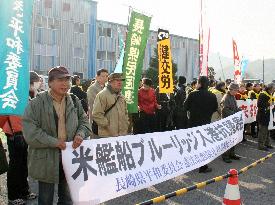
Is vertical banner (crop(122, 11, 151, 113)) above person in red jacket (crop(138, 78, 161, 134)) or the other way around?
above

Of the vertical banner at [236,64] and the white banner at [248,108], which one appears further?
the vertical banner at [236,64]

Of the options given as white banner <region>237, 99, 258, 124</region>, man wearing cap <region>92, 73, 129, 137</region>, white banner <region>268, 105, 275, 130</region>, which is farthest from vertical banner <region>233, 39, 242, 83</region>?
man wearing cap <region>92, 73, 129, 137</region>

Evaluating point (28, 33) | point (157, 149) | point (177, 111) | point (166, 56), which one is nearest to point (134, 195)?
point (157, 149)

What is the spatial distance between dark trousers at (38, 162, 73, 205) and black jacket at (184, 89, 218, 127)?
437 cm

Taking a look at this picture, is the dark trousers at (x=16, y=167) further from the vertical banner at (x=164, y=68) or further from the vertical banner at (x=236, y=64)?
the vertical banner at (x=236, y=64)

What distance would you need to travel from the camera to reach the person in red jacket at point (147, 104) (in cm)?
976

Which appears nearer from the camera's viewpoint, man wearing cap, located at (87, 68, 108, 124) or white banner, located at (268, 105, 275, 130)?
man wearing cap, located at (87, 68, 108, 124)

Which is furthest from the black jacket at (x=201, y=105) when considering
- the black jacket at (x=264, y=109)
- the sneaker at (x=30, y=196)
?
the sneaker at (x=30, y=196)

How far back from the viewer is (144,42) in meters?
7.96

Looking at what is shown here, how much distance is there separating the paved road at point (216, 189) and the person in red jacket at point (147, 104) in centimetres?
228

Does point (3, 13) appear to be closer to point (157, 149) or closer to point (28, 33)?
point (28, 33)

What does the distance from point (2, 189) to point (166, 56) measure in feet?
17.2

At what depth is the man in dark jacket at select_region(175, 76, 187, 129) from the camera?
38.6ft

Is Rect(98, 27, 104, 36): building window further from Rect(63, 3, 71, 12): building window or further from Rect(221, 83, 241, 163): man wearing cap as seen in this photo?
Rect(221, 83, 241, 163): man wearing cap
